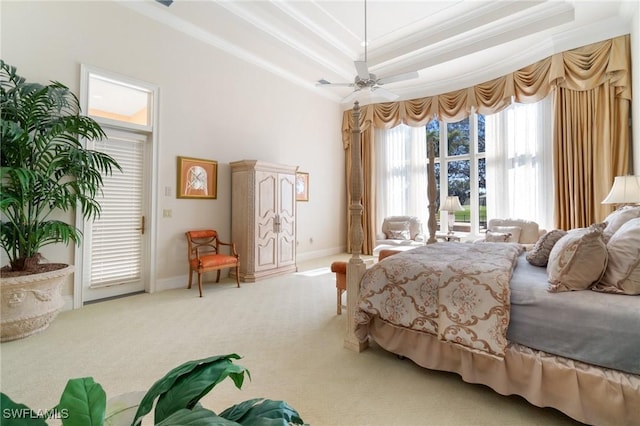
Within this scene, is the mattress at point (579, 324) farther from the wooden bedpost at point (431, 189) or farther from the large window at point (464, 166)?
the large window at point (464, 166)

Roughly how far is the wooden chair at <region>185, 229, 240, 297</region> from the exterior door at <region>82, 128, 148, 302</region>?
1.94 feet

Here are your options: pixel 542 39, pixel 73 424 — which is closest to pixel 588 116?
pixel 542 39

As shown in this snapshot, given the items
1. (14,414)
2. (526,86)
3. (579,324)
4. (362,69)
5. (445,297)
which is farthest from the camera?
(526,86)

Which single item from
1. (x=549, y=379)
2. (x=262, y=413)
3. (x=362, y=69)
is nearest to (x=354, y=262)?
(x=549, y=379)

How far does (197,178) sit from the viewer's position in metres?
4.20

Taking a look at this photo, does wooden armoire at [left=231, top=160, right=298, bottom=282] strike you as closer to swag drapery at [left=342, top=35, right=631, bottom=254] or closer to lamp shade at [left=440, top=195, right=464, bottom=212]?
swag drapery at [left=342, top=35, right=631, bottom=254]

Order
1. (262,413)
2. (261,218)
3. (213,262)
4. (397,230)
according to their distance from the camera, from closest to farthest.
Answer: (262,413) < (213,262) < (261,218) < (397,230)

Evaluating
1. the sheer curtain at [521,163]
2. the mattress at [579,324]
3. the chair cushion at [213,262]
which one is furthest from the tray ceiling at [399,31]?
the mattress at [579,324]

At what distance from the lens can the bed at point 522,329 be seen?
1367 mm

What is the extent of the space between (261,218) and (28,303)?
2.64m

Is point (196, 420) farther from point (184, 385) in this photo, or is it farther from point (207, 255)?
point (207, 255)

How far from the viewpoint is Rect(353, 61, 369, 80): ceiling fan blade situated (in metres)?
3.34

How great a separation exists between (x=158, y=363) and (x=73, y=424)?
1795mm

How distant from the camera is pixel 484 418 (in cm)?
154
